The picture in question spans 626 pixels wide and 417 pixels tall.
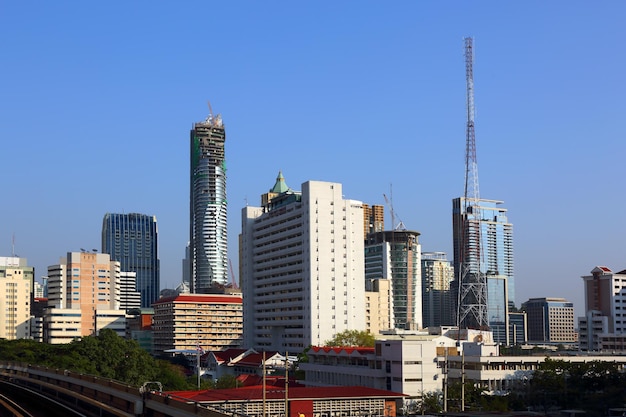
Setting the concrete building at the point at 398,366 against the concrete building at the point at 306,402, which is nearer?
the concrete building at the point at 306,402

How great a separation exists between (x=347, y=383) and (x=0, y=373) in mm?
68675

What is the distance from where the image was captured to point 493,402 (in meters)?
134

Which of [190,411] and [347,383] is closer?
[190,411]

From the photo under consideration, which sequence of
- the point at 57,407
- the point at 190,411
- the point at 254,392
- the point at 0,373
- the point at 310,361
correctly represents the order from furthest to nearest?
the point at 310,361, the point at 0,373, the point at 254,392, the point at 57,407, the point at 190,411

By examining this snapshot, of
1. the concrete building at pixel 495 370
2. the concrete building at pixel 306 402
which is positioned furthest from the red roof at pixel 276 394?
the concrete building at pixel 495 370

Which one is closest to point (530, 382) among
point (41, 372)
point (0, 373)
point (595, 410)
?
point (595, 410)

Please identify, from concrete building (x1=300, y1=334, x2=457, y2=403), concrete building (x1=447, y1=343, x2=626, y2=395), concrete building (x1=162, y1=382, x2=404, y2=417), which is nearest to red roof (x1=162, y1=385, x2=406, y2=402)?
concrete building (x1=162, y1=382, x2=404, y2=417)

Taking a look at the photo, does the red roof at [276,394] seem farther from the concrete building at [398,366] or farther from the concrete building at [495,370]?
the concrete building at [495,370]

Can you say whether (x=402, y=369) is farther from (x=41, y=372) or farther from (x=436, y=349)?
(x=41, y=372)

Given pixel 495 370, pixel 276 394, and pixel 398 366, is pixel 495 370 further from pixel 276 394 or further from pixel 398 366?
pixel 276 394

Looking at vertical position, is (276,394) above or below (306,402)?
above

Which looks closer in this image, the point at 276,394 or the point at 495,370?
the point at 276,394

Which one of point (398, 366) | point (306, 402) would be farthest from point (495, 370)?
point (306, 402)

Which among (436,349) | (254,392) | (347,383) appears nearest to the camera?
(254,392)
